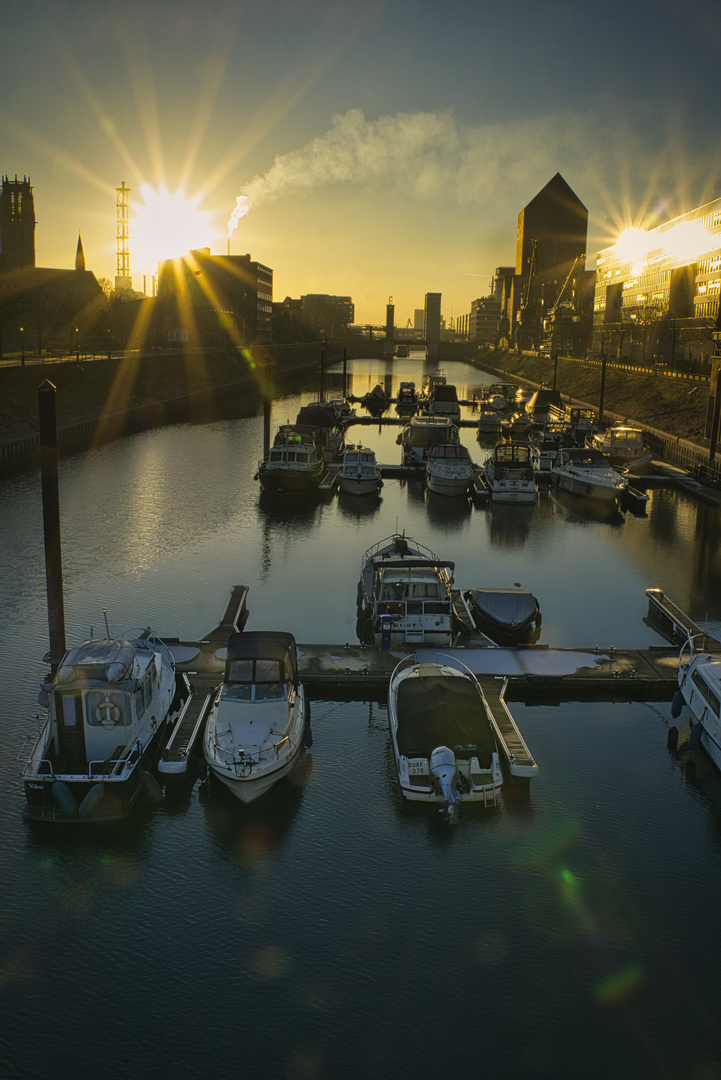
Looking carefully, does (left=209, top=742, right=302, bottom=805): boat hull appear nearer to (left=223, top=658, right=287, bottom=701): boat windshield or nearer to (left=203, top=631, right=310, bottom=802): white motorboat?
(left=203, top=631, right=310, bottom=802): white motorboat

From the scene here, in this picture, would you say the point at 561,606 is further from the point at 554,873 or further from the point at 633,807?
the point at 554,873

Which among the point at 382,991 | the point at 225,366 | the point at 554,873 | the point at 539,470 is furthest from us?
the point at 225,366

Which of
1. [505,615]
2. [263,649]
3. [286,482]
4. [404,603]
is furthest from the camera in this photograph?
[286,482]

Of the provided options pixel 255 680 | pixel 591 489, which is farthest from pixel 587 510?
pixel 255 680

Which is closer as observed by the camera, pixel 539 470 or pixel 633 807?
pixel 633 807

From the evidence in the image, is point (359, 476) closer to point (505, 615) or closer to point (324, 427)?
point (324, 427)

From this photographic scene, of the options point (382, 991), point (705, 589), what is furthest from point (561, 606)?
point (382, 991)
